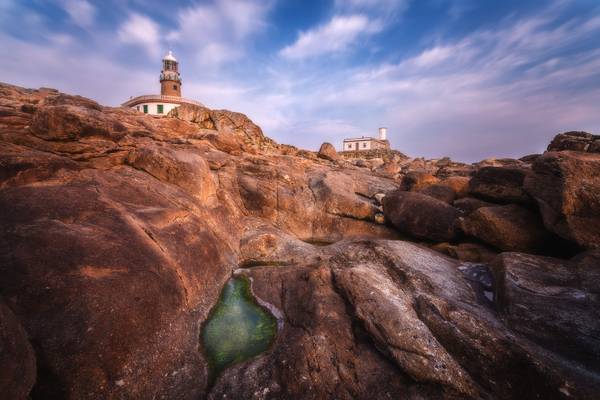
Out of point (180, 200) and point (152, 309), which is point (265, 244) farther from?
point (152, 309)

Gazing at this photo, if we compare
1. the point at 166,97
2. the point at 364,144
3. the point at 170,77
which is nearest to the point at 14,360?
the point at 166,97

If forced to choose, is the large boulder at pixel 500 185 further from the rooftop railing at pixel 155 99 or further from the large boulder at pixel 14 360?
the rooftop railing at pixel 155 99

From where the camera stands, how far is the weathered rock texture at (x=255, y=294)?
5305 mm

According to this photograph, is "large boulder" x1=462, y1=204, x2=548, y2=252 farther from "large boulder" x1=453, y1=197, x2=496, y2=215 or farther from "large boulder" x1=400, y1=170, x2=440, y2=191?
"large boulder" x1=400, y1=170, x2=440, y2=191

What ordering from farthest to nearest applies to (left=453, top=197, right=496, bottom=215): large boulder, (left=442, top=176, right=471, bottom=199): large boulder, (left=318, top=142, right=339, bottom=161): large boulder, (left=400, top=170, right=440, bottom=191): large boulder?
(left=318, top=142, right=339, bottom=161): large boulder, (left=400, top=170, right=440, bottom=191): large boulder, (left=442, top=176, right=471, bottom=199): large boulder, (left=453, top=197, right=496, bottom=215): large boulder

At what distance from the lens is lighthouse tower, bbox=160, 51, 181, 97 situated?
74.0 m

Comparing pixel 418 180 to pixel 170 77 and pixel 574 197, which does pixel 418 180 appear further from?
pixel 170 77

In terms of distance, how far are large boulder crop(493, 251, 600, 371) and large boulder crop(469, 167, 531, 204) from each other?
16.7 ft

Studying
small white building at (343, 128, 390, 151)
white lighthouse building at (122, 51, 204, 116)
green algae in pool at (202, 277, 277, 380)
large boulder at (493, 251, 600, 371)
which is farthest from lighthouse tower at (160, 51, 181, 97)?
large boulder at (493, 251, 600, 371)

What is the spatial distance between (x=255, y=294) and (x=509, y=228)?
39.7 ft

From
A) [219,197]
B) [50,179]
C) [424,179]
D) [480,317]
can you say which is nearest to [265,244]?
[219,197]

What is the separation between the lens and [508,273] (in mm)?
8375

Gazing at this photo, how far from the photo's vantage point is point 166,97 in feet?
203

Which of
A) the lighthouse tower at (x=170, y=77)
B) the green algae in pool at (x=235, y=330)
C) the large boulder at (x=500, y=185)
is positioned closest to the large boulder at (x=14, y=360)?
the green algae in pool at (x=235, y=330)
